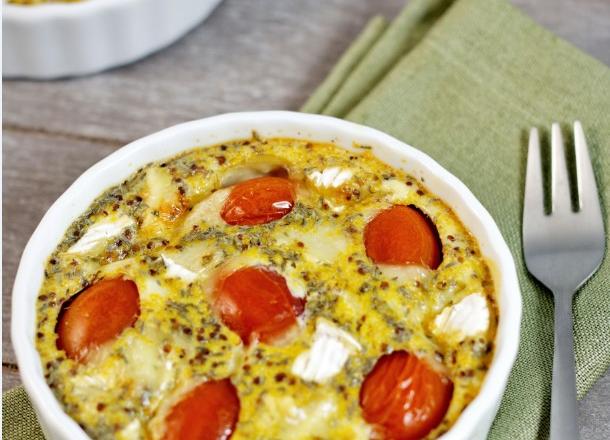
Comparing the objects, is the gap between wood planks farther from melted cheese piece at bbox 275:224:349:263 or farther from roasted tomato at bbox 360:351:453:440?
roasted tomato at bbox 360:351:453:440

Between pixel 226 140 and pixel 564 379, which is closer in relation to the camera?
pixel 564 379

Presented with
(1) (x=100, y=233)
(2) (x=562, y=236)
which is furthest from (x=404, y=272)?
(1) (x=100, y=233)

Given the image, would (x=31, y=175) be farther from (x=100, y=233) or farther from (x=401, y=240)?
(x=401, y=240)

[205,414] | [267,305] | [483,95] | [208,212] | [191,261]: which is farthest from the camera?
[483,95]

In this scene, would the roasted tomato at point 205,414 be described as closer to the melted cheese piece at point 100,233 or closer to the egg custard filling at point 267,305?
the egg custard filling at point 267,305

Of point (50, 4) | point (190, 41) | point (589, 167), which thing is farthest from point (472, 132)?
point (50, 4)

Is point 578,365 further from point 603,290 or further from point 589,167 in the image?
point 589,167
